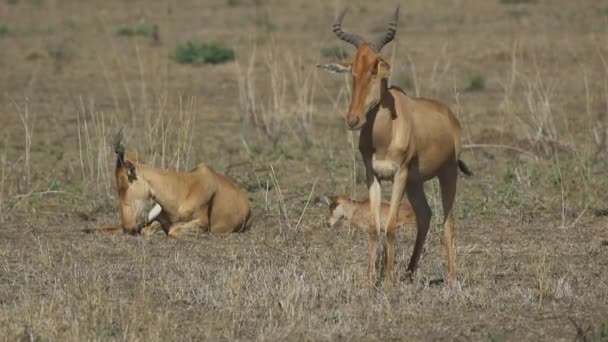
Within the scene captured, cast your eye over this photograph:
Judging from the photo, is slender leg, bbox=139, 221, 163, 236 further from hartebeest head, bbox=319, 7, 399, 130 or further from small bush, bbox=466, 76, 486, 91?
small bush, bbox=466, 76, 486, 91

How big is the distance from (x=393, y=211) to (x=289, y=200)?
13.7 ft

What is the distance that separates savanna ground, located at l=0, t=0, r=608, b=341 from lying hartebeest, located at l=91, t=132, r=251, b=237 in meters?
0.32

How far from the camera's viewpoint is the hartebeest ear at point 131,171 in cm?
1228

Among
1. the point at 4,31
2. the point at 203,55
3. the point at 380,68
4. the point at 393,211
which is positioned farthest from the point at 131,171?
→ the point at 4,31

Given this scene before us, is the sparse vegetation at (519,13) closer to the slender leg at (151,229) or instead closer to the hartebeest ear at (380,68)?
the slender leg at (151,229)

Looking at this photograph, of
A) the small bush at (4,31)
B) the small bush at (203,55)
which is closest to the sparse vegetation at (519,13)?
the small bush at (203,55)

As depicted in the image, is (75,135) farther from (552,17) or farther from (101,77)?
(552,17)

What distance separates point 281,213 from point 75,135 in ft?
17.9

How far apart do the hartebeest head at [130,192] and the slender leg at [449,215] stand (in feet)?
10.3

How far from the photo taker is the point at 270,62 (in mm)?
16891

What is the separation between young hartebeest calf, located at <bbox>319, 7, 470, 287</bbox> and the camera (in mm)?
9164

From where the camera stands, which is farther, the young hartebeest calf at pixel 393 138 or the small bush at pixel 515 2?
the small bush at pixel 515 2

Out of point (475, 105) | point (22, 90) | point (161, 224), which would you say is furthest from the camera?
point (22, 90)

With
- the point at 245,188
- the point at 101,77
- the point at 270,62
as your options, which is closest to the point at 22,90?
the point at 101,77
